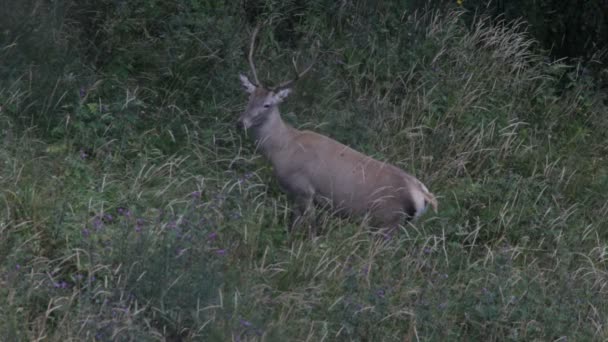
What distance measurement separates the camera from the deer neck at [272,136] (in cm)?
805

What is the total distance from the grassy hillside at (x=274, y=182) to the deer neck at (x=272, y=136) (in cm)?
14

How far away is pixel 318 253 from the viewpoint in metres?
6.61

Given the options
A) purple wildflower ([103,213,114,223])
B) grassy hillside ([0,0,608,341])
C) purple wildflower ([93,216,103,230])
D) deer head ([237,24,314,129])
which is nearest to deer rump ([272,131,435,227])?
grassy hillside ([0,0,608,341])

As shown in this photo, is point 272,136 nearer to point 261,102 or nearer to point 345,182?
point 261,102

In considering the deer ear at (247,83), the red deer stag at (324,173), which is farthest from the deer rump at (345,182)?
the deer ear at (247,83)

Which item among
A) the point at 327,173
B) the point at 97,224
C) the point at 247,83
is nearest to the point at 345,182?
the point at 327,173

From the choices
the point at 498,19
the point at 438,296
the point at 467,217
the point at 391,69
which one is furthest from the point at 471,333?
the point at 498,19

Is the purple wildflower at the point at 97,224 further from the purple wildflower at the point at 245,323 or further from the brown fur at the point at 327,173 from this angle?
the brown fur at the point at 327,173

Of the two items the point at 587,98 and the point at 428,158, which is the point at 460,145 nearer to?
the point at 428,158

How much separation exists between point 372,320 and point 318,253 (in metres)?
0.86

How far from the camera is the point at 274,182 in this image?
26.4 feet

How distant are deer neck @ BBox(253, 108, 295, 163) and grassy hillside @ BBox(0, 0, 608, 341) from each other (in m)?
0.14

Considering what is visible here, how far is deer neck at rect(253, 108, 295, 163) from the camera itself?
26.4 feet

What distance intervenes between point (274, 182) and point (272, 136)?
0.36 meters
